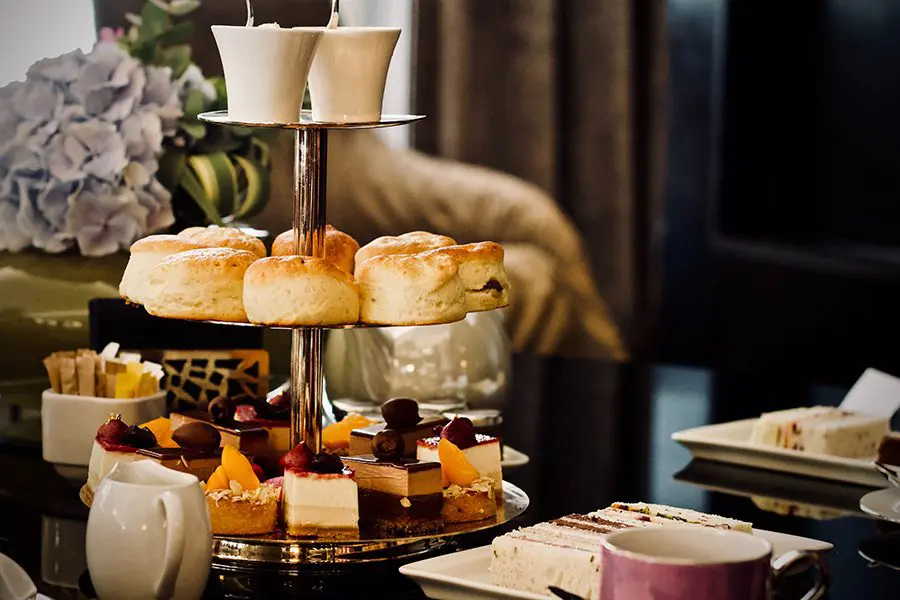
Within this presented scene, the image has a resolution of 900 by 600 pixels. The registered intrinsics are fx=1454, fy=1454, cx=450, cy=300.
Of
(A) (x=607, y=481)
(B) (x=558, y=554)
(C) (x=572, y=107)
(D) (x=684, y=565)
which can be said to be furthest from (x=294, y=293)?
(C) (x=572, y=107)

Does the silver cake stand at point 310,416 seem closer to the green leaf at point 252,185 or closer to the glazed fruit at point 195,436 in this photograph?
the glazed fruit at point 195,436

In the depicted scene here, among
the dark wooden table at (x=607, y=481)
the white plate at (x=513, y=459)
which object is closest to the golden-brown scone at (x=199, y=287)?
the dark wooden table at (x=607, y=481)

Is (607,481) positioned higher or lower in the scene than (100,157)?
lower

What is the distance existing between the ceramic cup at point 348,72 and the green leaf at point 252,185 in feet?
1.58

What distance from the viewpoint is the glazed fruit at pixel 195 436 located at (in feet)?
4.19

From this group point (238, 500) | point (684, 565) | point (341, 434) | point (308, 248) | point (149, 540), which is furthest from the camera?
point (341, 434)

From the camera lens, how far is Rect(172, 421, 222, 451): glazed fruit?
1278mm

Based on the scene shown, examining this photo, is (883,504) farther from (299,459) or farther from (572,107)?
(572,107)

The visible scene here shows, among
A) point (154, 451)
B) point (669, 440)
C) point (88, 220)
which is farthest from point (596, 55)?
point (154, 451)

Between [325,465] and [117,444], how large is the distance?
0.67ft

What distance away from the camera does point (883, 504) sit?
1490mm

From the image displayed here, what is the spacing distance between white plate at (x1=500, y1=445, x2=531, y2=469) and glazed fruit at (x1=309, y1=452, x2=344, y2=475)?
463mm

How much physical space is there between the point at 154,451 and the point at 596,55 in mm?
3444

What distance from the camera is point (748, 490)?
1.62m
